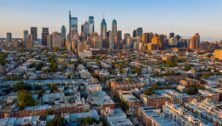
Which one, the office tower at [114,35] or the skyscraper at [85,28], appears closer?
the office tower at [114,35]

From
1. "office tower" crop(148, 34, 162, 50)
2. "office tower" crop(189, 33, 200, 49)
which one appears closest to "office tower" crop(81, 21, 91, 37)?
"office tower" crop(148, 34, 162, 50)

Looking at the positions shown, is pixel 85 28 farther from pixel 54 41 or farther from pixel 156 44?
pixel 156 44

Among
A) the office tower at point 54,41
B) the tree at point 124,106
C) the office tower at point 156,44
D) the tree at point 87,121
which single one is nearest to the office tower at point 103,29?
the office tower at point 54,41

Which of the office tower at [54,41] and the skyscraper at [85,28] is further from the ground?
the skyscraper at [85,28]

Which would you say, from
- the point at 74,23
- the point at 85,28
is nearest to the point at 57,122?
the point at 74,23

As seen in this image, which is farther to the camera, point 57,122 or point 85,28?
point 85,28

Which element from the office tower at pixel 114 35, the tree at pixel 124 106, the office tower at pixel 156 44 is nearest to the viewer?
the tree at pixel 124 106

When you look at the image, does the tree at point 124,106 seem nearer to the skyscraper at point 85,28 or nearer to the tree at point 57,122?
the tree at point 57,122

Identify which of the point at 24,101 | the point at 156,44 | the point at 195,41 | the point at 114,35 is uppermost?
the point at 114,35

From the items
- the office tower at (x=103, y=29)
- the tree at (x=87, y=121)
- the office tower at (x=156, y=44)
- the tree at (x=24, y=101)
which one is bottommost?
the tree at (x=87, y=121)

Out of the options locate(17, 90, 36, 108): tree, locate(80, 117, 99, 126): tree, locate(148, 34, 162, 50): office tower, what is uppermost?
locate(148, 34, 162, 50): office tower

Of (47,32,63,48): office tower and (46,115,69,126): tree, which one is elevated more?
(47,32,63,48): office tower

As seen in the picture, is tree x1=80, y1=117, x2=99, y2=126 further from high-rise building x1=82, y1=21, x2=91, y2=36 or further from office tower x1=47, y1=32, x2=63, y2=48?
high-rise building x1=82, y1=21, x2=91, y2=36

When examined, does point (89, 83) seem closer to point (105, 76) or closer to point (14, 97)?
point (105, 76)
